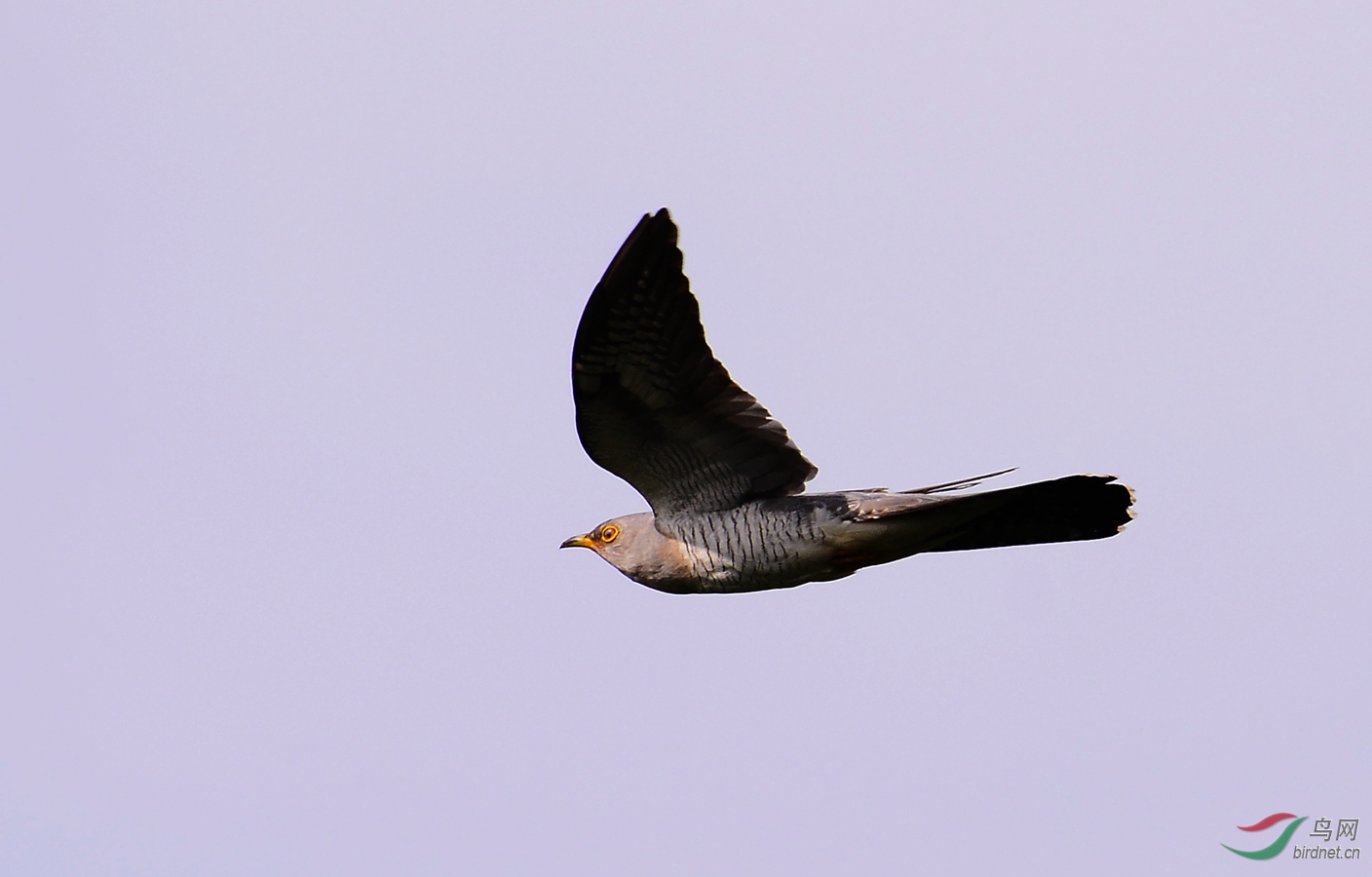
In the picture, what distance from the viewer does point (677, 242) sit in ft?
23.4

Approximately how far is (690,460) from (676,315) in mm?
1012

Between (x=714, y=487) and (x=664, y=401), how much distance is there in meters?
0.71

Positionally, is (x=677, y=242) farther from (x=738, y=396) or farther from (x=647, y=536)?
(x=647, y=536)

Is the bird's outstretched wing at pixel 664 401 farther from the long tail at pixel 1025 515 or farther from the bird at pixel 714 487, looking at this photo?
the long tail at pixel 1025 515

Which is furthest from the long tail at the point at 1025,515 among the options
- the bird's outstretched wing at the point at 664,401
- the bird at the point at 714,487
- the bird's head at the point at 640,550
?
the bird's head at the point at 640,550

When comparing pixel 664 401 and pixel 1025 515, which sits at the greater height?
pixel 664 401

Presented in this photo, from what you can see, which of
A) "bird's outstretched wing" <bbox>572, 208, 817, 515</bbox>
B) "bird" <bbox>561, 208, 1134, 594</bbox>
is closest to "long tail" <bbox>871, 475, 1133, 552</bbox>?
"bird" <bbox>561, 208, 1134, 594</bbox>

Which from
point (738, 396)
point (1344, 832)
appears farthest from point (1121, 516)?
point (1344, 832)

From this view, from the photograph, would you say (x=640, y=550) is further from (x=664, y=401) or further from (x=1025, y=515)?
(x=1025, y=515)

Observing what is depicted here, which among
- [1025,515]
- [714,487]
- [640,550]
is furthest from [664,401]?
[1025,515]

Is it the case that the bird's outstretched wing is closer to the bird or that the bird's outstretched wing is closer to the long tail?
the bird

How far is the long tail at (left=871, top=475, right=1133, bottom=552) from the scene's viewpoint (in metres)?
7.56

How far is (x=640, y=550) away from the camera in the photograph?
838cm

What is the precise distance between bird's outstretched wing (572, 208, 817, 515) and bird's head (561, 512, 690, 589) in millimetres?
172
